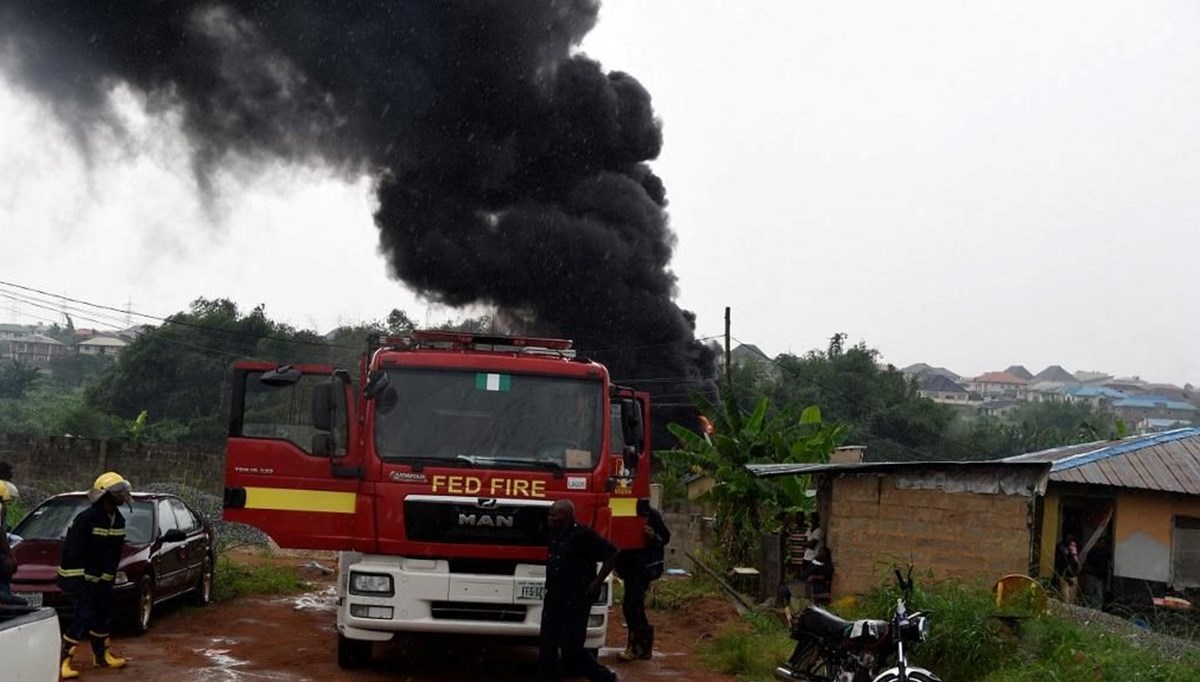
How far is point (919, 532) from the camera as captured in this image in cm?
1284

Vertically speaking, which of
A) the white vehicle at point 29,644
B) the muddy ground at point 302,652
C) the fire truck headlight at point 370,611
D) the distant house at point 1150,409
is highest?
the distant house at point 1150,409

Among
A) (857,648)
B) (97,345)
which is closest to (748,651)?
(857,648)

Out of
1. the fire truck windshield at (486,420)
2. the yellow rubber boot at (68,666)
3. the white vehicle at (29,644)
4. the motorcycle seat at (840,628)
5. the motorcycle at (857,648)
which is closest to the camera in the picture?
the white vehicle at (29,644)

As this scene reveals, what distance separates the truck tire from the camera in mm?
10008

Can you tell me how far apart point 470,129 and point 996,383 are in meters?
150

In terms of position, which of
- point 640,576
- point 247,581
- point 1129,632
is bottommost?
point 247,581

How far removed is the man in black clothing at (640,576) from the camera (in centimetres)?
1115

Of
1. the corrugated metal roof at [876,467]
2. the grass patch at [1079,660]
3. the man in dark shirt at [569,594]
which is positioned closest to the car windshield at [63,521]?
the man in dark shirt at [569,594]

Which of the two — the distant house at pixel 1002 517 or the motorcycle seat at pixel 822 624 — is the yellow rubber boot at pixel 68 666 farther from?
the distant house at pixel 1002 517

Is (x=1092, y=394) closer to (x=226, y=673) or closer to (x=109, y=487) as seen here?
(x=226, y=673)

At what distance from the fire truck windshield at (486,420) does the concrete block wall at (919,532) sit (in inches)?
165

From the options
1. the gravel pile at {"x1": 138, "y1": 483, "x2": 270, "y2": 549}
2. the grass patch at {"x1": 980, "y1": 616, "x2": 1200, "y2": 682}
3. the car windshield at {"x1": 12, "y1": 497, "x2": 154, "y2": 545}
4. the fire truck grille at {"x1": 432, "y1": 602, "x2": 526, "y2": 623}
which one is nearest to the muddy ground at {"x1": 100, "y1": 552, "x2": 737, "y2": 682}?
the fire truck grille at {"x1": 432, "y1": 602, "x2": 526, "y2": 623}

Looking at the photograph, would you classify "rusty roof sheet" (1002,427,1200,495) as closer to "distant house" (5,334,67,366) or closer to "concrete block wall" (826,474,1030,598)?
"concrete block wall" (826,474,1030,598)

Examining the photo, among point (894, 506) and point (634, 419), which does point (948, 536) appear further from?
point (634, 419)
